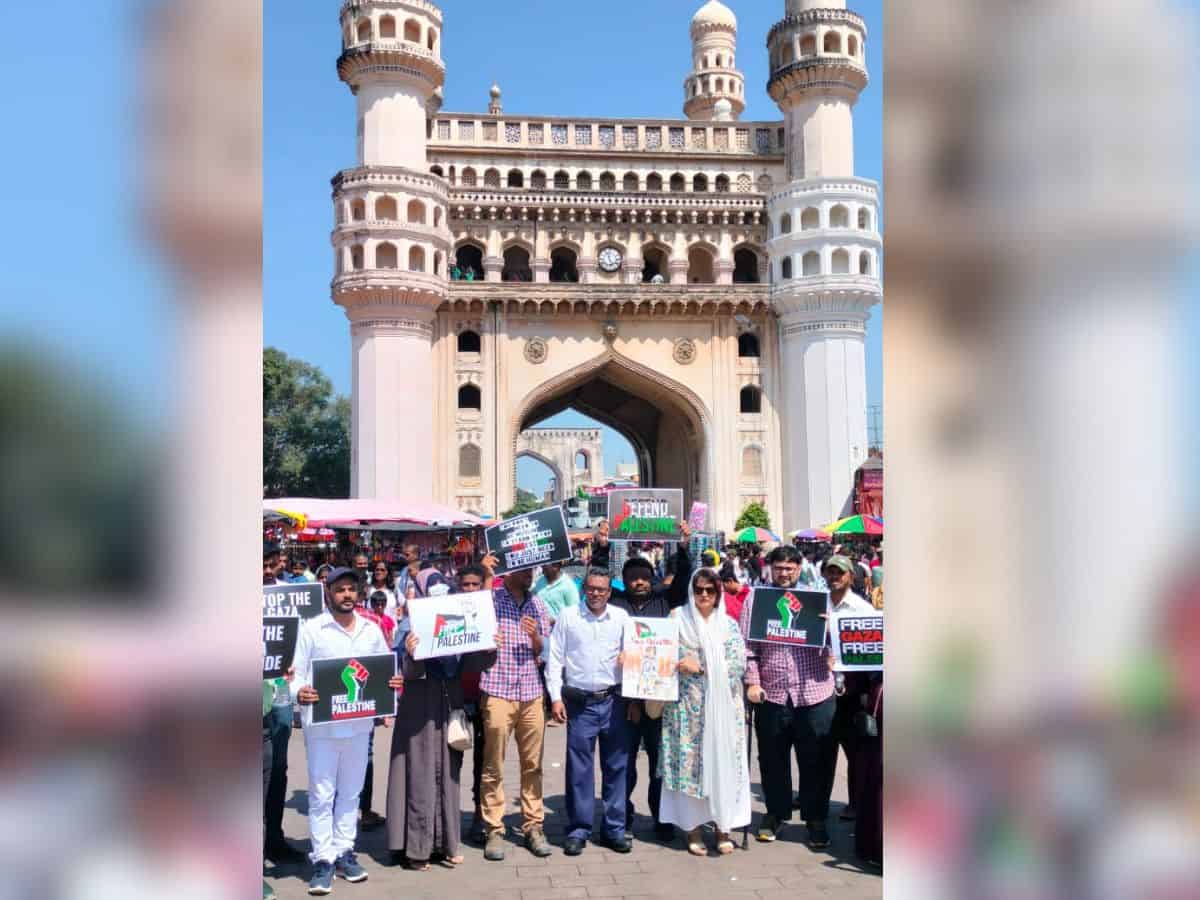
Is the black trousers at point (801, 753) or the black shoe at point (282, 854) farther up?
the black trousers at point (801, 753)

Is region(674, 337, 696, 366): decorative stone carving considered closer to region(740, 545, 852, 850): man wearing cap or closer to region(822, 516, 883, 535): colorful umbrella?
region(822, 516, 883, 535): colorful umbrella

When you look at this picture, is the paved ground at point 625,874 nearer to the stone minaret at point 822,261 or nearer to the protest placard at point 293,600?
the protest placard at point 293,600

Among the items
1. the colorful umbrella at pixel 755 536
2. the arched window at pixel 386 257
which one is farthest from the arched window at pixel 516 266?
the colorful umbrella at pixel 755 536

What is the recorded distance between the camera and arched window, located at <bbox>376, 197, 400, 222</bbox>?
25547mm

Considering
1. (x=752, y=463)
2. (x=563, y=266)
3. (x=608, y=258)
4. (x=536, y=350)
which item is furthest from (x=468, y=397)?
(x=752, y=463)

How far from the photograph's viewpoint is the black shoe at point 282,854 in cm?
521

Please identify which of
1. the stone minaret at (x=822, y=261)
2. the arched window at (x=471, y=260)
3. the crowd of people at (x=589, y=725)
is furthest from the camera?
the arched window at (x=471, y=260)

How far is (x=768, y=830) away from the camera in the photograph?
561 cm

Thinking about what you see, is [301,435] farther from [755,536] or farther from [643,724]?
[643,724]

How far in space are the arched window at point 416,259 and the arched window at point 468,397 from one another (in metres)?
3.59

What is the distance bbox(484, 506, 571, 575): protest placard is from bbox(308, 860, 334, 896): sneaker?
1.98 m
